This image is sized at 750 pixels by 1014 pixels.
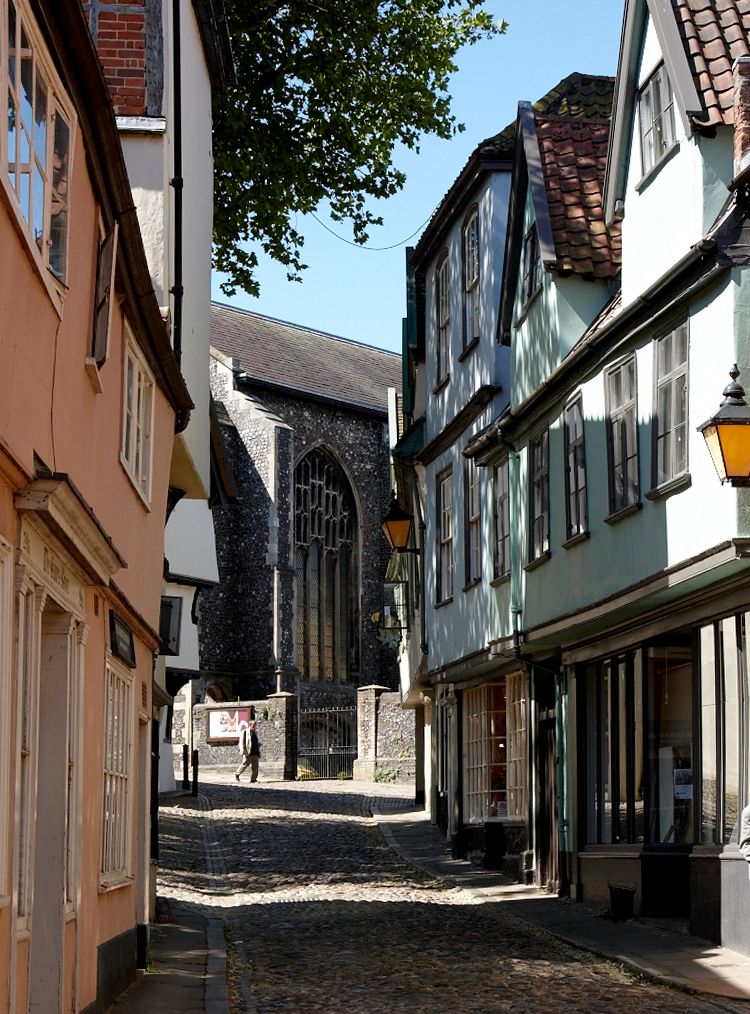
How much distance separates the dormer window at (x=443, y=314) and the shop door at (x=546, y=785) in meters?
6.16

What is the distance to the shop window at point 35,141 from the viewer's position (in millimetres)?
6324

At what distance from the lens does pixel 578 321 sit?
54.2 feet

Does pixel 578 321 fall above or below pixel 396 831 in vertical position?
above

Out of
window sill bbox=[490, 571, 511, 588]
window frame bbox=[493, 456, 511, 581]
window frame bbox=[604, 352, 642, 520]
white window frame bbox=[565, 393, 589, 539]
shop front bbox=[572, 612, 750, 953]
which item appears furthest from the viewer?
window frame bbox=[493, 456, 511, 581]

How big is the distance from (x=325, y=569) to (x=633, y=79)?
4018 centimetres

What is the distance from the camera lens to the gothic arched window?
52.7m

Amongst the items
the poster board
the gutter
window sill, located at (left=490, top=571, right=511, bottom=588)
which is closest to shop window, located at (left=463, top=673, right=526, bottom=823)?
window sill, located at (left=490, top=571, right=511, bottom=588)

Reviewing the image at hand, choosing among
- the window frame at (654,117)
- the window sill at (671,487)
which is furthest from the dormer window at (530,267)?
the window sill at (671,487)

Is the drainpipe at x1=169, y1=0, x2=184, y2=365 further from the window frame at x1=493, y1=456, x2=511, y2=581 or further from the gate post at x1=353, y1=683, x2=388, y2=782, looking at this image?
the gate post at x1=353, y1=683, x2=388, y2=782

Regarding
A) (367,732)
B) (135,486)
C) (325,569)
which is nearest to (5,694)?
(135,486)

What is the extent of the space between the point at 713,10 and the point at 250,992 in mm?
9464

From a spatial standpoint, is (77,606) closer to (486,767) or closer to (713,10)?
(713,10)

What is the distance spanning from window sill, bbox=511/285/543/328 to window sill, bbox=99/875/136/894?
8.66 metres

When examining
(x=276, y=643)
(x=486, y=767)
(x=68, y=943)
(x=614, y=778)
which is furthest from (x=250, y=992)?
(x=276, y=643)
